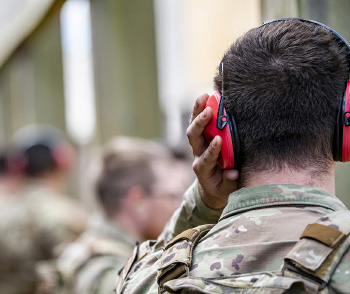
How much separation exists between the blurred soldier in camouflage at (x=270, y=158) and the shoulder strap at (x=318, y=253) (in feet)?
0.10

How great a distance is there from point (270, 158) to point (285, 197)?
11 centimetres

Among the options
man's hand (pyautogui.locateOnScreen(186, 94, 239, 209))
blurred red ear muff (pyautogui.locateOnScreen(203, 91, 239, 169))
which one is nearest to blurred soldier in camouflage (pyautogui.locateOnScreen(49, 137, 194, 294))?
man's hand (pyautogui.locateOnScreen(186, 94, 239, 209))

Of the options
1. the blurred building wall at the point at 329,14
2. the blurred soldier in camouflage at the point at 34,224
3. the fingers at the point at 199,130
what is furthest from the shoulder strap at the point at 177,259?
the blurred soldier in camouflage at the point at 34,224

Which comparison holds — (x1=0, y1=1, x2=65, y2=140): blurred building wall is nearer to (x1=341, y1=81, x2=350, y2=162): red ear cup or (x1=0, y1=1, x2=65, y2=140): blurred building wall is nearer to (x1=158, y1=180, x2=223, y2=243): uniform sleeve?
(x1=158, y1=180, x2=223, y2=243): uniform sleeve

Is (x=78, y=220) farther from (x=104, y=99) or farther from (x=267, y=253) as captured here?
(x=267, y=253)

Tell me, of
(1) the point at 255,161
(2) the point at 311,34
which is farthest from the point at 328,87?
(1) the point at 255,161

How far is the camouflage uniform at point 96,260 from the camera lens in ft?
10.1

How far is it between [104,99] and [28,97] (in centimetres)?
542

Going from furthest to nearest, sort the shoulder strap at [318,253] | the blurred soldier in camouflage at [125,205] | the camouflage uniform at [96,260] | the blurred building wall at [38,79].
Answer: the blurred building wall at [38,79], the blurred soldier in camouflage at [125,205], the camouflage uniform at [96,260], the shoulder strap at [318,253]

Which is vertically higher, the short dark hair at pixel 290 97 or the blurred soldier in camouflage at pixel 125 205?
the short dark hair at pixel 290 97

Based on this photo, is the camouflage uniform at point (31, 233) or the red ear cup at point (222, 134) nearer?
the red ear cup at point (222, 134)

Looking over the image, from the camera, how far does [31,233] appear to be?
542cm

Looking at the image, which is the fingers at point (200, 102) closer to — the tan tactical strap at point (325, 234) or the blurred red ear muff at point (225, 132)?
the blurred red ear muff at point (225, 132)

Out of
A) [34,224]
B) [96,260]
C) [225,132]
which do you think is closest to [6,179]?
[34,224]
